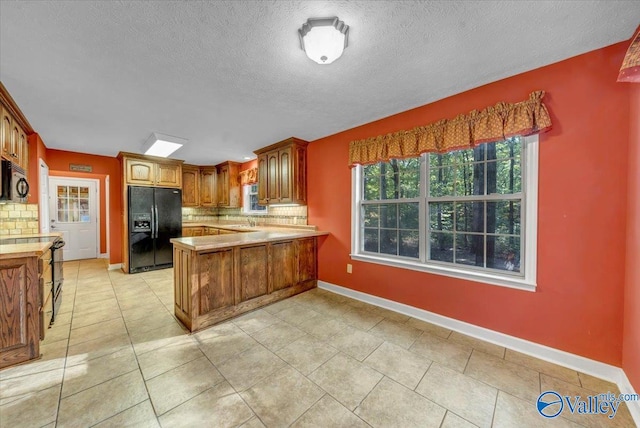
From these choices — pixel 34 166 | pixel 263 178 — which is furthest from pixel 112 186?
pixel 263 178

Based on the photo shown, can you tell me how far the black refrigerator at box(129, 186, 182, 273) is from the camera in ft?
14.8

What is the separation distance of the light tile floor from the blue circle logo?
1.7 inches

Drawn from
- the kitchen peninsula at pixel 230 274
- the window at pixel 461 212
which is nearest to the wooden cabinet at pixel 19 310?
the kitchen peninsula at pixel 230 274

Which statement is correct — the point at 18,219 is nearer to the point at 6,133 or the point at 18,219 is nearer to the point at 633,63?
the point at 6,133

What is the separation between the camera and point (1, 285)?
1.83m

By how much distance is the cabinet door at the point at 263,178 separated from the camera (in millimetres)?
4286

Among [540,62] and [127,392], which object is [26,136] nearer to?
[127,392]

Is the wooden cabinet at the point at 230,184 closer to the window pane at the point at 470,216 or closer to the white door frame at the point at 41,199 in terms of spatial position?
the white door frame at the point at 41,199

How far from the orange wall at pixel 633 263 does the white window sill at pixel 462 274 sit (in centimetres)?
51

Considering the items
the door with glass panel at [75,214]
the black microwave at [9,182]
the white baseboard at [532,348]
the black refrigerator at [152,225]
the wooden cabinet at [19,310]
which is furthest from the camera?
the door with glass panel at [75,214]

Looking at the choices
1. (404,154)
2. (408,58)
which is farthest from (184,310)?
(408,58)

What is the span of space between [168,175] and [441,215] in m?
5.13

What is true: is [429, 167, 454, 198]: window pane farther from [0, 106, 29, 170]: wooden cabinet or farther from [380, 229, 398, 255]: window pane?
[0, 106, 29, 170]: wooden cabinet

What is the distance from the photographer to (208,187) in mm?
6008
